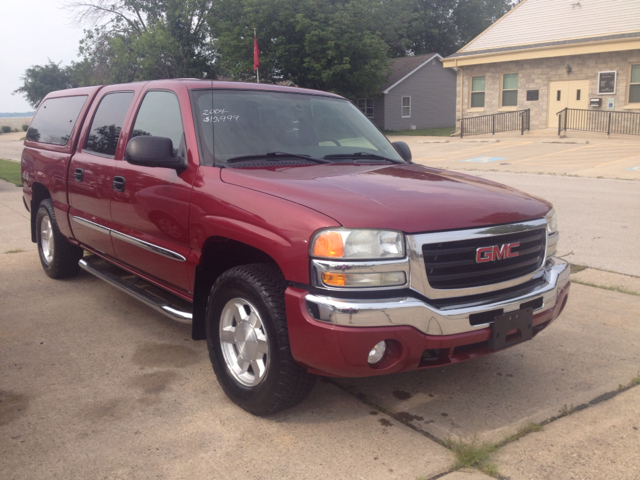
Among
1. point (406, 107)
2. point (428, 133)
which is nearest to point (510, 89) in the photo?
point (428, 133)

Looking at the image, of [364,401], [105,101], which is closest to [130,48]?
[105,101]

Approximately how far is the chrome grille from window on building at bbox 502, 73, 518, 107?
26745mm

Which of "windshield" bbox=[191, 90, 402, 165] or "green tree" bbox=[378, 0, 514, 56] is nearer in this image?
"windshield" bbox=[191, 90, 402, 165]

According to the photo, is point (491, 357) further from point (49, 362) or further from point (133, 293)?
point (49, 362)

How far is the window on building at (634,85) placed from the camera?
24256 mm

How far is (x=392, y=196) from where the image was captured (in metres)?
3.30

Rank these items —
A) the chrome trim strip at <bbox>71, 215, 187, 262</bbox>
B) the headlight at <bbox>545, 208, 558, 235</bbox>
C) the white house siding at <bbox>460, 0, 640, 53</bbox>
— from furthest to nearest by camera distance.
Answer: the white house siding at <bbox>460, 0, 640, 53</bbox>, the chrome trim strip at <bbox>71, 215, 187, 262</bbox>, the headlight at <bbox>545, 208, 558, 235</bbox>

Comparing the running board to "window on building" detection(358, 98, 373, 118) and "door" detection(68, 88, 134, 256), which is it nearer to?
"door" detection(68, 88, 134, 256)

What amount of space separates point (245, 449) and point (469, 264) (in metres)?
1.48

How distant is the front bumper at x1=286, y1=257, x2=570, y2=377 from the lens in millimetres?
2914

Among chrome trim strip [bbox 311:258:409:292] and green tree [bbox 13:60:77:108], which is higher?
green tree [bbox 13:60:77:108]

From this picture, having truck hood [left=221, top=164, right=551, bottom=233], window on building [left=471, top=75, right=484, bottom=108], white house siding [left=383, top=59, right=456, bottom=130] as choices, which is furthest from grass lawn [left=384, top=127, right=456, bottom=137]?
truck hood [left=221, top=164, right=551, bottom=233]

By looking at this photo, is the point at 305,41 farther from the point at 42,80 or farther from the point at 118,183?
the point at 42,80

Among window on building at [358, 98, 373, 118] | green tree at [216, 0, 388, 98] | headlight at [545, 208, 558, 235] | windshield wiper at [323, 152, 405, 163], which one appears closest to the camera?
headlight at [545, 208, 558, 235]
